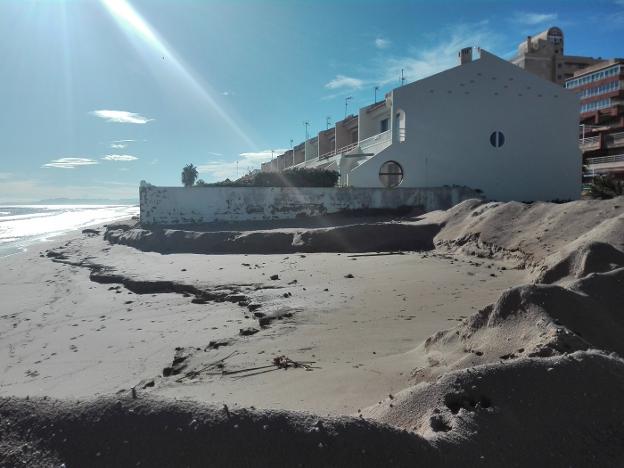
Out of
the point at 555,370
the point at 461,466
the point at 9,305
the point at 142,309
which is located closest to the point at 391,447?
the point at 461,466

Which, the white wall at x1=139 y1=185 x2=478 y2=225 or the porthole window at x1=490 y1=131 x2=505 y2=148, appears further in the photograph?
the porthole window at x1=490 y1=131 x2=505 y2=148

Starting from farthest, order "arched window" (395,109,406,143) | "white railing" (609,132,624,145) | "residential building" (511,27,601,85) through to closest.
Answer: "residential building" (511,27,601,85)
"white railing" (609,132,624,145)
"arched window" (395,109,406,143)

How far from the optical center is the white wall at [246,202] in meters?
21.9

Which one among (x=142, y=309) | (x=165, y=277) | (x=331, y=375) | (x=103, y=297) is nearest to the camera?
(x=331, y=375)

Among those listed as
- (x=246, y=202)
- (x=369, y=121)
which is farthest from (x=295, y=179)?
(x=369, y=121)

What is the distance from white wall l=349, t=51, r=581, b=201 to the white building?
0.06m

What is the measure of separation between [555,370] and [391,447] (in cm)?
113

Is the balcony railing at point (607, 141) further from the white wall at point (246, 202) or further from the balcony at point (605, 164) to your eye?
the white wall at point (246, 202)

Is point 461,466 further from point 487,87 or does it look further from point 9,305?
point 487,87

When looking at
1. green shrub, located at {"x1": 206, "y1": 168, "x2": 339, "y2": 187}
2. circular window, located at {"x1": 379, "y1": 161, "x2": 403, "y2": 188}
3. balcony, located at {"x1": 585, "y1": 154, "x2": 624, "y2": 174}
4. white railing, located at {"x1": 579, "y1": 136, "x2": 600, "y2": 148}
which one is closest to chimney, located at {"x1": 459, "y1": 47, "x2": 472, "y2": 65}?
circular window, located at {"x1": 379, "y1": 161, "x2": 403, "y2": 188}

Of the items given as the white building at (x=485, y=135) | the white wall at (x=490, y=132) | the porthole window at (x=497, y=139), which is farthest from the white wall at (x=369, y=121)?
the porthole window at (x=497, y=139)

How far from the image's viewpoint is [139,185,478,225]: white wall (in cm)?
2192

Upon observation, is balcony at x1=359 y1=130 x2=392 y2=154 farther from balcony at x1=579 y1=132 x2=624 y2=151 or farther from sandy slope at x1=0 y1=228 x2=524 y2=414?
balcony at x1=579 y1=132 x2=624 y2=151

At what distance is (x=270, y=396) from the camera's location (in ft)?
11.6
